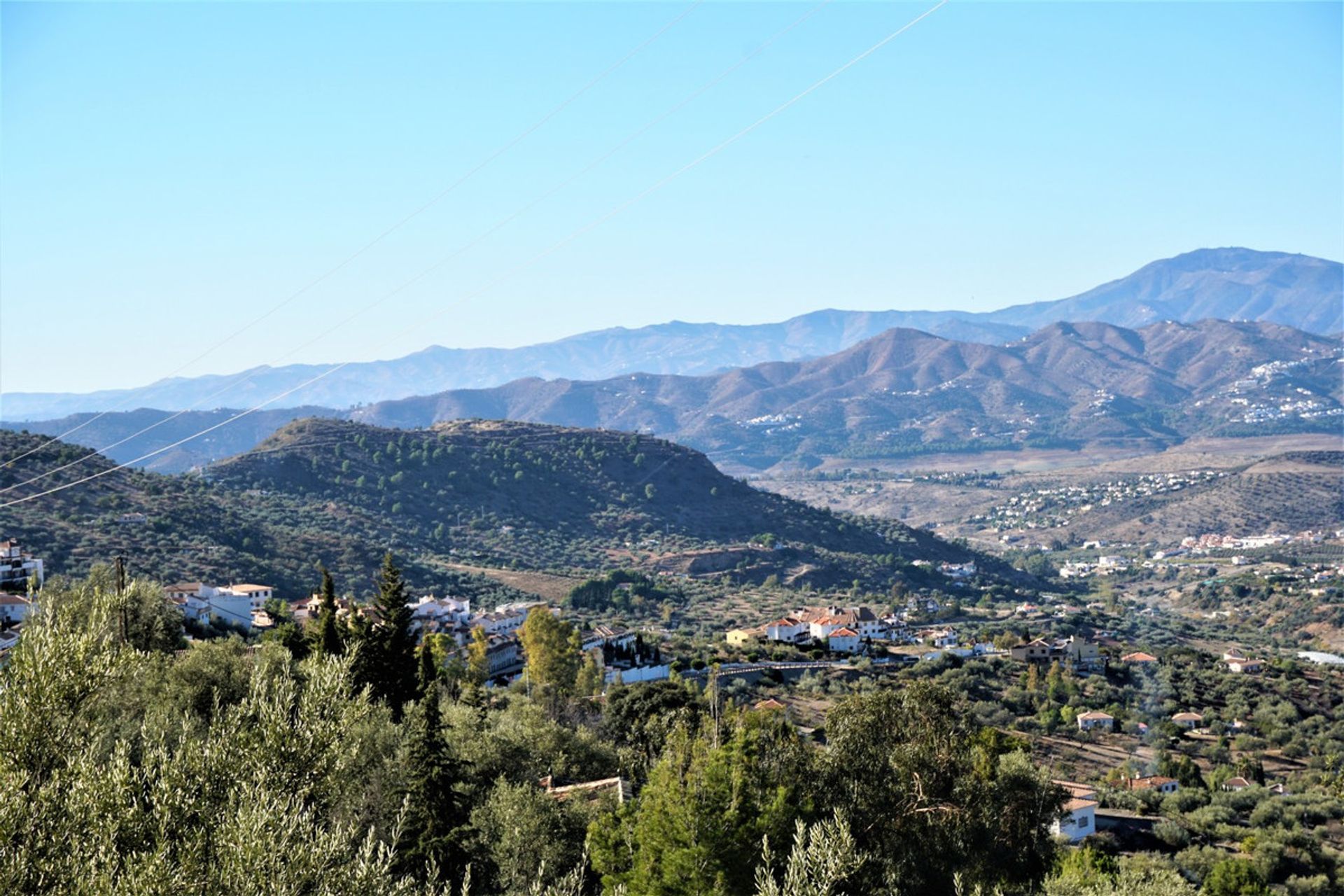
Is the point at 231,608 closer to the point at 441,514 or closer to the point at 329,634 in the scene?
the point at 329,634

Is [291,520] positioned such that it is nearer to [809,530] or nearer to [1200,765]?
[809,530]

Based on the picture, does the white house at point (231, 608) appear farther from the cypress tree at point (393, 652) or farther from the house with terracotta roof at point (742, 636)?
the house with terracotta roof at point (742, 636)

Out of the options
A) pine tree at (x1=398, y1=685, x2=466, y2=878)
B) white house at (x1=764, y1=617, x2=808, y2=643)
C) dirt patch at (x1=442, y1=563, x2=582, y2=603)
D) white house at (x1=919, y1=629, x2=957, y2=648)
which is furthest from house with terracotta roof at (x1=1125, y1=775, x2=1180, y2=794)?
dirt patch at (x1=442, y1=563, x2=582, y2=603)

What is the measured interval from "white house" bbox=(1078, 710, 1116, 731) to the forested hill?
117 feet

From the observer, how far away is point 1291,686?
50.0 m

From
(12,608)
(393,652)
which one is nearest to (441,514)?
(12,608)

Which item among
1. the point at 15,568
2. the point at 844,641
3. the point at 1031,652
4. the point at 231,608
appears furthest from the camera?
the point at 1031,652

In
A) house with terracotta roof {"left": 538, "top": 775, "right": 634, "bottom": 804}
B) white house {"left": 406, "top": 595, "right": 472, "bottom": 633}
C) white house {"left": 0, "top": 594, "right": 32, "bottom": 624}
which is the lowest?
white house {"left": 406, "top": 595, "right": 472, "bottom": 633}

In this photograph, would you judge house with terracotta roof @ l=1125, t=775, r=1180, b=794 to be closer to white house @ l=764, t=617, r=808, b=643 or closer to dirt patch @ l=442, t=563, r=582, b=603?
white house @ l=764, t=617, r=808, b=643

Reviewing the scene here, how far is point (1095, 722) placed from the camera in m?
42.7

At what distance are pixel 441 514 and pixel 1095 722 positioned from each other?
206ft

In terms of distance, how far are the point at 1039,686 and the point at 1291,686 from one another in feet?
36.5

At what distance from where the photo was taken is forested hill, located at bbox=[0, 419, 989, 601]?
200 feet

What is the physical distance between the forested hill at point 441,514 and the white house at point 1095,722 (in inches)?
1405
